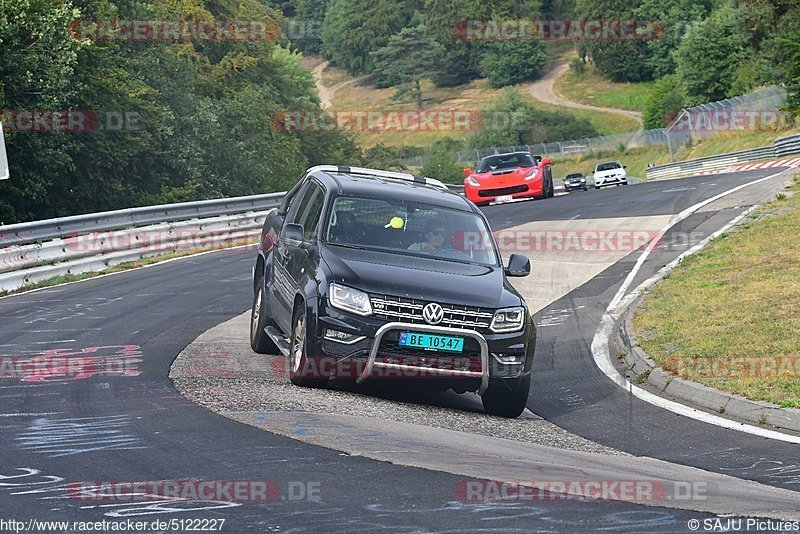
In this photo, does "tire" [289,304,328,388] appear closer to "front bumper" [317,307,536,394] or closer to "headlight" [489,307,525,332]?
"front bumper" [317,307,536,394]

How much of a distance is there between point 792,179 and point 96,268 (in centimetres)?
1699

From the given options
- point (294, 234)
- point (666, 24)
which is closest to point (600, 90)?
point (666, 24)

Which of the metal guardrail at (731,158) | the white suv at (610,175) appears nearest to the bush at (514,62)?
the metal guardrail at (731,158)

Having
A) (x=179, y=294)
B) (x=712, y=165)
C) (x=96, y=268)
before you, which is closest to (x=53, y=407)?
(x=179, y=294)

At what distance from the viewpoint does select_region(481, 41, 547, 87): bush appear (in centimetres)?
14338

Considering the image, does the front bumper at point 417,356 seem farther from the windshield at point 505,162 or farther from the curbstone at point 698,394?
the windshield at point 505,162

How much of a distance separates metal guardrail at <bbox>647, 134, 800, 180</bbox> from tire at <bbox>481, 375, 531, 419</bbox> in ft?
122

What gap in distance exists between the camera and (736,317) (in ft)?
47.4

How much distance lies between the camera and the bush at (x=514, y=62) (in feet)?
470

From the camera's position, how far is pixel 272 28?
65500 mm

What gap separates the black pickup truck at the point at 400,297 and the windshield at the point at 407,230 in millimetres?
12

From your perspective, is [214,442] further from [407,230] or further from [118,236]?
[118,236]

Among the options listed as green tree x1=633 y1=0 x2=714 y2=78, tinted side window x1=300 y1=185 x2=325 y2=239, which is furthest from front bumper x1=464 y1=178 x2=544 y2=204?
green tree x1=633 y1=0 x2=714 y2=78

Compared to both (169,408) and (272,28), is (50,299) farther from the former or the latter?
(272,28)
